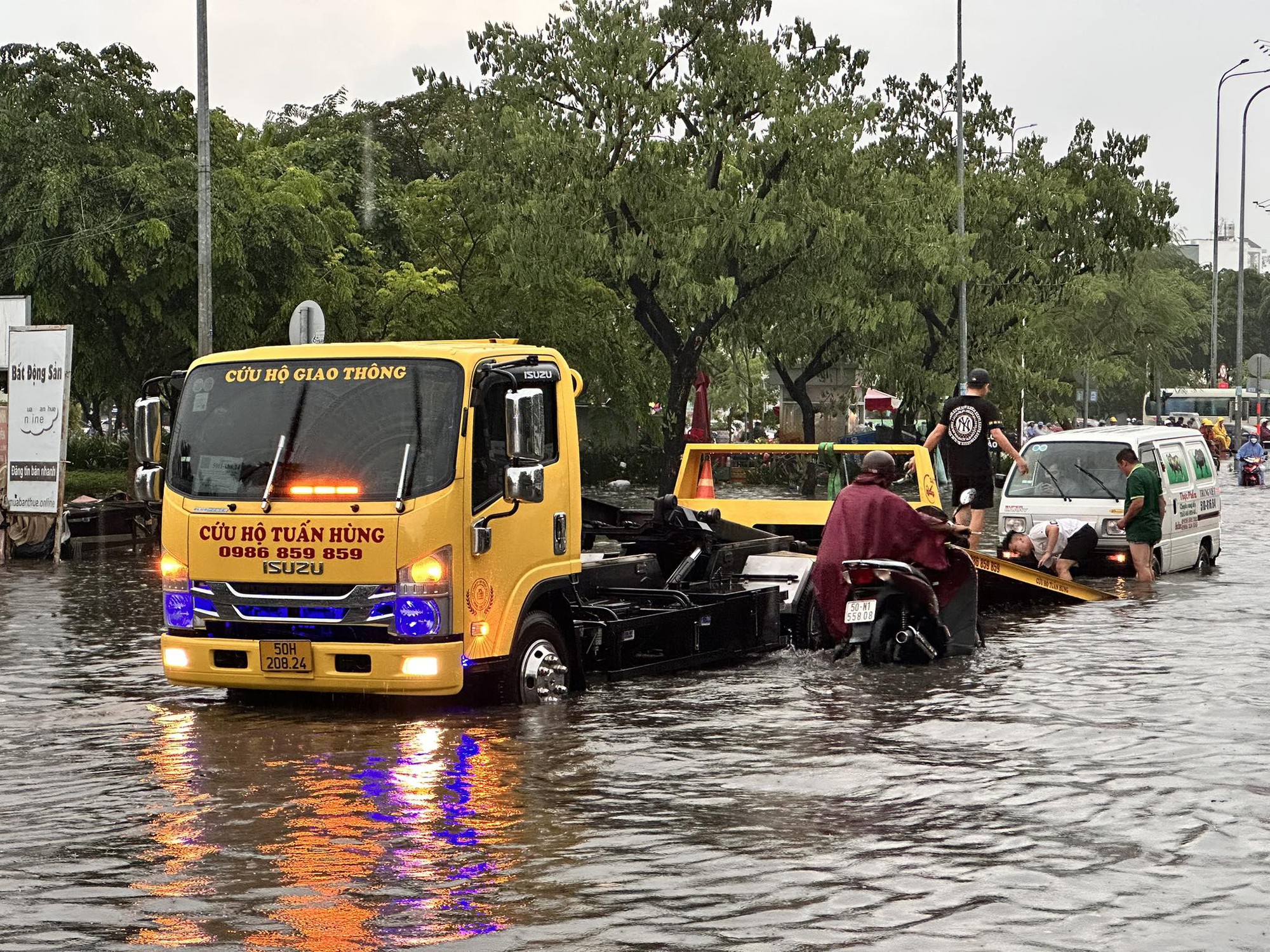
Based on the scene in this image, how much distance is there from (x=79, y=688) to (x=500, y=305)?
2756 centimetres

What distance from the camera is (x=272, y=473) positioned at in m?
11.0

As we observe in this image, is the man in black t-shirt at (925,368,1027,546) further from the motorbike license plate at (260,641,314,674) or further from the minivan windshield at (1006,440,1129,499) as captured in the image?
the motorbike license plate at (260,641,314,674)

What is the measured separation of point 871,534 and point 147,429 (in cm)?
500

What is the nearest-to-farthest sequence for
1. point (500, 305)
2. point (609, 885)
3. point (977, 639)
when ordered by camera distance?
point (609, 885) < point (977, 639) < point (500, 305)

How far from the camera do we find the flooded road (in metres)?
6.53

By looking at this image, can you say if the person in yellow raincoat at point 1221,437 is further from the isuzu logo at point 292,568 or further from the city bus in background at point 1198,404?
the isuzu logo at point 292,568

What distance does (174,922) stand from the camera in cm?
654

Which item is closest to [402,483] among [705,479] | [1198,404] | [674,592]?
[674,592]

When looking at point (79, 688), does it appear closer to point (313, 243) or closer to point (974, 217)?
Answer: point (313, 243)

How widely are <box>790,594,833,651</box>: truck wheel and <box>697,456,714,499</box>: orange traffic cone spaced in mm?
2334

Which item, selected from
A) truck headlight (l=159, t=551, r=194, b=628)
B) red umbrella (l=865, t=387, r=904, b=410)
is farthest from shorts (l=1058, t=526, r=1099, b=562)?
red umbrella (l=865, t=387, r=904, b=410)

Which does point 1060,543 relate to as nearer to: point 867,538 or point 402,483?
point 867,538

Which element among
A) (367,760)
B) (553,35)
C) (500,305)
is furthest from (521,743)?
(500,305)

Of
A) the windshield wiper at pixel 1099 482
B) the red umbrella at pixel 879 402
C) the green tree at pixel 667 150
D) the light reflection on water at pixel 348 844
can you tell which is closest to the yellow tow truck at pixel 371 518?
the light reflection on water at pixel 348 844
